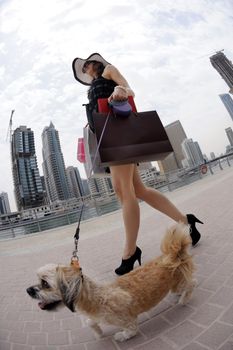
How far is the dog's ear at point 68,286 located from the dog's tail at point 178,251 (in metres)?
0.65

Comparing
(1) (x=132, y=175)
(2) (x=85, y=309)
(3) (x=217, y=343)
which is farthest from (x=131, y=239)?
(3) (x=217, y=343)

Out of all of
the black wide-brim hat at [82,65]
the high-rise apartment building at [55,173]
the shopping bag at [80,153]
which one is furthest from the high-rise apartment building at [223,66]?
A: the black wide-brim hat at [82,65]

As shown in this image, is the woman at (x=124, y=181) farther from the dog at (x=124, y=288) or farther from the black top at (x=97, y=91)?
the dog at (x=124, y=288)

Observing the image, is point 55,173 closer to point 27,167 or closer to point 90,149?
point 27,167

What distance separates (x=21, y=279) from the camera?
11.1ft

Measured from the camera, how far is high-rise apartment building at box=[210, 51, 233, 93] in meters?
157

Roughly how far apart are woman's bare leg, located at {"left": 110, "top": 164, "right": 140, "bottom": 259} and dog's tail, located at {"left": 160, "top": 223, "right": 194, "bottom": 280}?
2.48 feet

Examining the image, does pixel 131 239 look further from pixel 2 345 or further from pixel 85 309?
pixel 2 345

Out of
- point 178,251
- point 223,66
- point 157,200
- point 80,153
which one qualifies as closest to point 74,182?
point 80,153

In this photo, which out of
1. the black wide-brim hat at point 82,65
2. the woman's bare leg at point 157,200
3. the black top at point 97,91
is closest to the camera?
the black top at point 97,91

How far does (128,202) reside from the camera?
2.54 m

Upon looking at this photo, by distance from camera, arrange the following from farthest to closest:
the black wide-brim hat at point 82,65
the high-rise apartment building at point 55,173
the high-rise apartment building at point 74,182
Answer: the high-rise apartment building at point 74,182 < the high-rise apartment building at point 55,173 < the black wide-brim hat at point 82,65

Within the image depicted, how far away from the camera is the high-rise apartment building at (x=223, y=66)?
15684 cm

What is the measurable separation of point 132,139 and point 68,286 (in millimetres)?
1216
